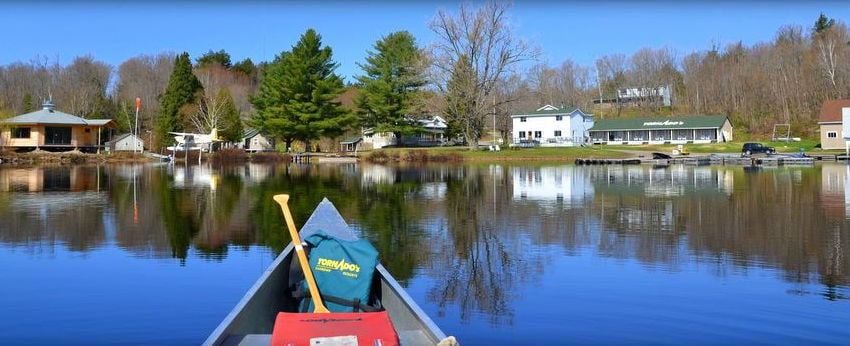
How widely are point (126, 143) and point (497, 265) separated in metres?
70.8

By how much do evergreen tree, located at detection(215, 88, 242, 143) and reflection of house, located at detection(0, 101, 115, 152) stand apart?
11.3m

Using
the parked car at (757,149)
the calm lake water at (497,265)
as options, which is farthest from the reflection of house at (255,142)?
the calm lake water at (497,265)

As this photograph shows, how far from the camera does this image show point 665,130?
281 feet

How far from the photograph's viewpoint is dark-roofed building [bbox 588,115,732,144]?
8294cm

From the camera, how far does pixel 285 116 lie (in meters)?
72.2

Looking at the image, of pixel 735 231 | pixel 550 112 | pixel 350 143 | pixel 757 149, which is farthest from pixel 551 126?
pixel 735 231

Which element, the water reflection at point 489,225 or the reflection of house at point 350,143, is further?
the reflection of house at point 350,143

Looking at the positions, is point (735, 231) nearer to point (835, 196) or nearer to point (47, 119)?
point (835, 196)

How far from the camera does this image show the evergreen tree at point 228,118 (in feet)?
247

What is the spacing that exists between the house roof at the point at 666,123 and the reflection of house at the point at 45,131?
56.6 metres

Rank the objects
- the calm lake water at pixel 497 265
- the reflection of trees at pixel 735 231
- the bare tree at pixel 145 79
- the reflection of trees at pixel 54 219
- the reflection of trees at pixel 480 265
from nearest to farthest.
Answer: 1. the calm lake water at pixel 497 265
2. the reflection of trees at pixel 480 265
3. the reflection of trees at pixel 735 231
4. the reflection of trees at pixel 54 219
5. the bare tree at pixel 145 79

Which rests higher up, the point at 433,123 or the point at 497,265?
the point at 433,123

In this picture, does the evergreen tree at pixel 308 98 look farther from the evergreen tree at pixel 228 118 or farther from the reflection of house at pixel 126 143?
the reflection of house at pixel 126 143

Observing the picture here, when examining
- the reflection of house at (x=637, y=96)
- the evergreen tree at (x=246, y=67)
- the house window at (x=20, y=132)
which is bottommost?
the house window at (x=20, y=132)
